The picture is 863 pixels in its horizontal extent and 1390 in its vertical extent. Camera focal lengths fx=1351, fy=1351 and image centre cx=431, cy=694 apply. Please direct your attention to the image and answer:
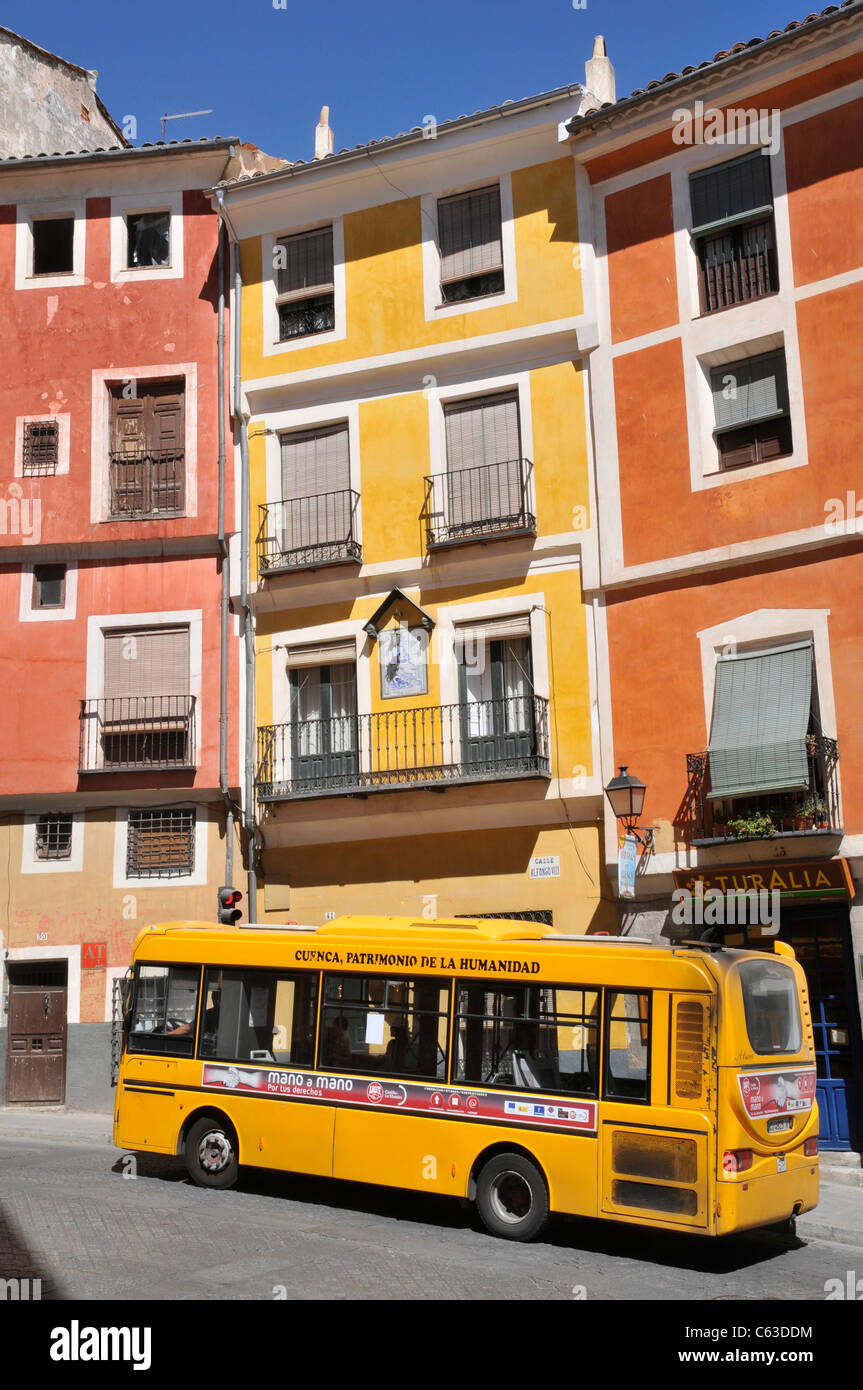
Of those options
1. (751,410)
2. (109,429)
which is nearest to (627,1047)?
(751,410)

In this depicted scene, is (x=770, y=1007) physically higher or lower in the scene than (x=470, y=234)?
lower

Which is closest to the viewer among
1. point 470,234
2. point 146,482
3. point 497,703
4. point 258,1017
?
point 258,1017

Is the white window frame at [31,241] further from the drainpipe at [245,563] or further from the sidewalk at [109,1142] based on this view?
the sidewalk at [109,1142]

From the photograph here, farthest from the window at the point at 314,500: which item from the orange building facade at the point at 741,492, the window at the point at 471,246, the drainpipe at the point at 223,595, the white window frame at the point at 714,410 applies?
the white window frame at the point at 714,410

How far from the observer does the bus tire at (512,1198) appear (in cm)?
1209

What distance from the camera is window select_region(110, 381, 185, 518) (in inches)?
897

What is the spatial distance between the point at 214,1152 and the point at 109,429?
43.6 ft

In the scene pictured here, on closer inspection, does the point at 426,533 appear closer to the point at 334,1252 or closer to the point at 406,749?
the point at 406,749

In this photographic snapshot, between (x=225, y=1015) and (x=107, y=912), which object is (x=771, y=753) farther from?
(x=107, y=912)

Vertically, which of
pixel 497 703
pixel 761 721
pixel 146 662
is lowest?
pixel 761 721

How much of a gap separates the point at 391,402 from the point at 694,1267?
14.1 meters

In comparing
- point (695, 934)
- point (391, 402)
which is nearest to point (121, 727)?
point (391, 402)

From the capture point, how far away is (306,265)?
22.6 metres

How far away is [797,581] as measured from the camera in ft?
58.4
